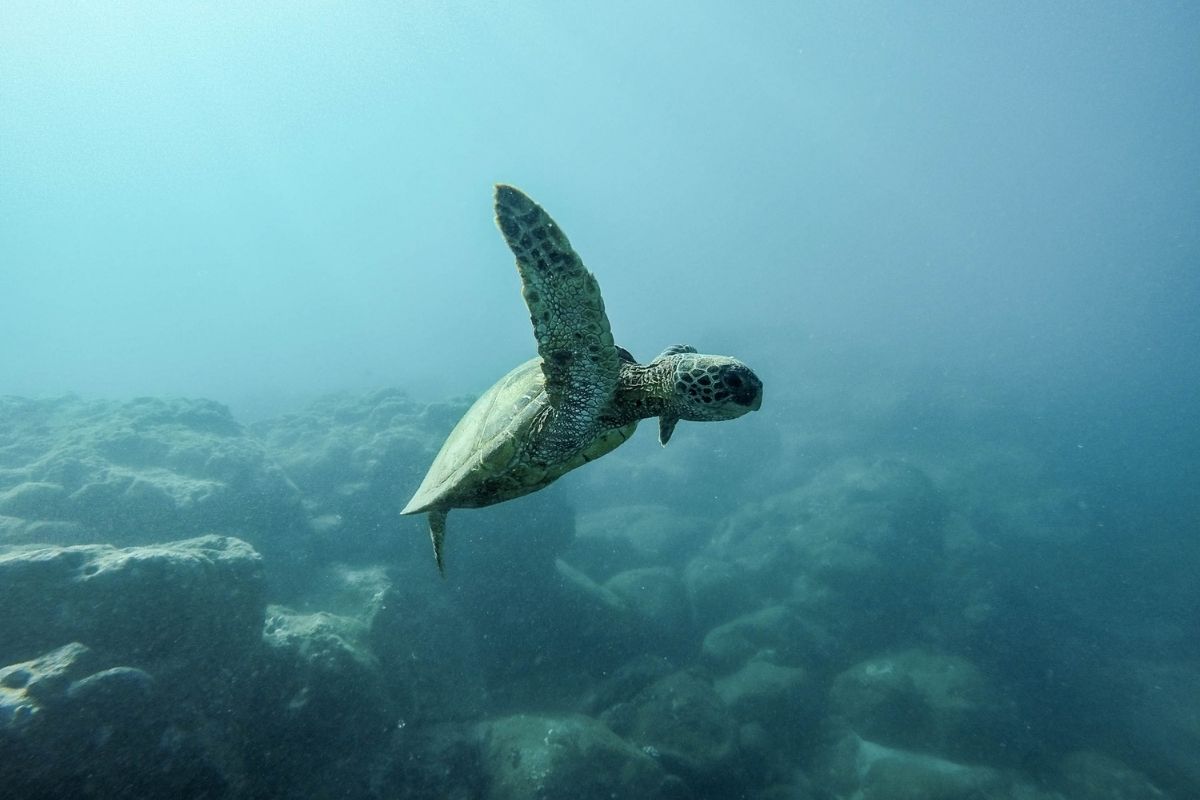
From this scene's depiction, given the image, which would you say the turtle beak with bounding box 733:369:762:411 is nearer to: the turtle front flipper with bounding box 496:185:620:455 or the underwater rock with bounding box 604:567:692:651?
the turtle front flipper with bounding box 496:185:620:455

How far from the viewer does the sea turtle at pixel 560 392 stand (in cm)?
300

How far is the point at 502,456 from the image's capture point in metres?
4.11

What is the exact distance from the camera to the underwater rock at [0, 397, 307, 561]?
1116 cm

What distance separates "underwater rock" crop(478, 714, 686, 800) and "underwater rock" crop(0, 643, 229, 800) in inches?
149

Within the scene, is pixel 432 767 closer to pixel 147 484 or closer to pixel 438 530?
pixel 438 530

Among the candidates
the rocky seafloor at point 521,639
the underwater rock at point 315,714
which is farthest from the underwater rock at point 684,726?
the underwater rock at point 315,714

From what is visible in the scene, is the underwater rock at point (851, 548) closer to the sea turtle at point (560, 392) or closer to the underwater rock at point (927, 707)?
the underwater rock at point (927, 707)

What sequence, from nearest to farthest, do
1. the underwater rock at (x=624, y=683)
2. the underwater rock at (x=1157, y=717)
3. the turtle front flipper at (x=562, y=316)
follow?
the turtle front flipper at (x=562, y=316) < the underwater rock at (x=1157, y=717) < the underwater rock at (x=624, y=683)

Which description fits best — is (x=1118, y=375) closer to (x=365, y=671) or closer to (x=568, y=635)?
(x=568, y=635)

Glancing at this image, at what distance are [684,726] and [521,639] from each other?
158 inches

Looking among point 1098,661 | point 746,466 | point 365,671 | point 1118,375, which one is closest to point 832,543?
point 1098,661

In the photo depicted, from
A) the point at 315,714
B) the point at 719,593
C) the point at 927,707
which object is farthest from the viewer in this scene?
the point at 719,593

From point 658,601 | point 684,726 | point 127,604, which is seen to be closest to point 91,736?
point 127,604

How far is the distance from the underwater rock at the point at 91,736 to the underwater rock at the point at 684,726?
666 cm
